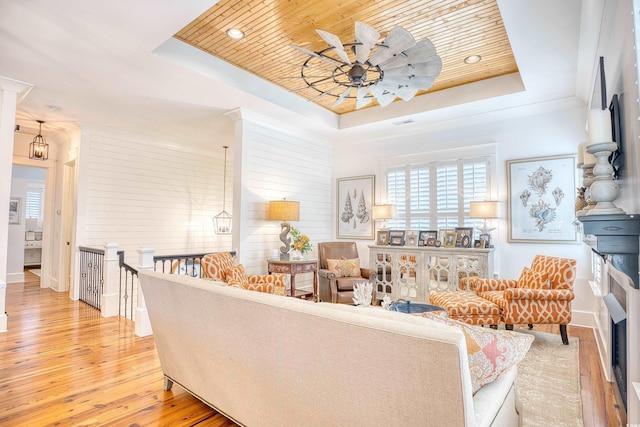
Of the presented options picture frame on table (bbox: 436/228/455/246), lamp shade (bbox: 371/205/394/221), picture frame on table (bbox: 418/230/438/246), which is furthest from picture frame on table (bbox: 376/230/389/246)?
picture frame on table (bbox: 436/228/455/246)

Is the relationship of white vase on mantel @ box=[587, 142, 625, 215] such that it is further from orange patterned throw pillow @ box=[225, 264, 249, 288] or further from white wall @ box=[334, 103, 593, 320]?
white wall @ box=[334, 103, 593, 320]

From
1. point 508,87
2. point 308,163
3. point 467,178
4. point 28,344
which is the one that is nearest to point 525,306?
point 467,178

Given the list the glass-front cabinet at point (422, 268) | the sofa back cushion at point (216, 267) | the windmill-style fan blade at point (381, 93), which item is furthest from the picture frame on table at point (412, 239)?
the sofa back cushion at point (216, 267)

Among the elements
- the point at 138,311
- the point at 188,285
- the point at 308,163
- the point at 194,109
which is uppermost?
the point at 194,109

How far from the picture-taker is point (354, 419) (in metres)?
1.31

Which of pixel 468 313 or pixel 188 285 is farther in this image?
pixel 468 313

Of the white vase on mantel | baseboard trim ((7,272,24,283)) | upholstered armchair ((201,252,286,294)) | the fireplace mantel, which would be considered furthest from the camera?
baseboard trim ((7,272,24,283))

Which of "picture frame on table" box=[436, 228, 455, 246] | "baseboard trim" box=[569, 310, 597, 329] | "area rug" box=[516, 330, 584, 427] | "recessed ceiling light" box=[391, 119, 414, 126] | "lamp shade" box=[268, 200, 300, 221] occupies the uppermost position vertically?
"recessed ceiling light" box=[391, 119, 414, 126]

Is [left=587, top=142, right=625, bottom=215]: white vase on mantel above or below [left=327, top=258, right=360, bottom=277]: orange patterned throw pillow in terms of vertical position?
above

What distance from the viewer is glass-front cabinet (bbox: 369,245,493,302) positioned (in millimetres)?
4535

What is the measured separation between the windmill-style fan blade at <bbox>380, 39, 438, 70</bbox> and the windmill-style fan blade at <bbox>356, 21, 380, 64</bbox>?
0.68 ft

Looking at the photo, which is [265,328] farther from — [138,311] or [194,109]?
[194,109]

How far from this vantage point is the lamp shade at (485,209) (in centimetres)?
454

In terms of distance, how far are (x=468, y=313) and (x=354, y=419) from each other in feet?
8.59
